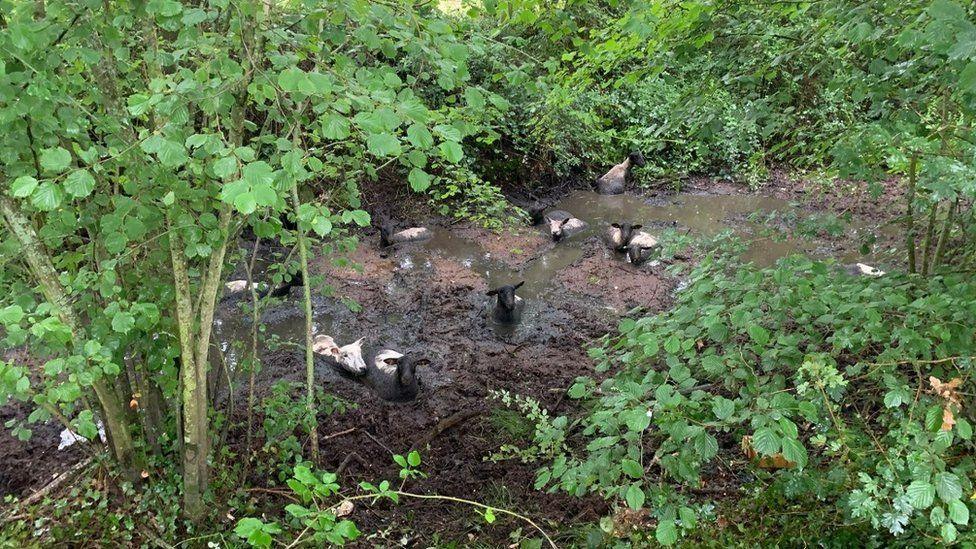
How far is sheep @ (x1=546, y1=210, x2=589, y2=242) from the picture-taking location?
817 centimetres

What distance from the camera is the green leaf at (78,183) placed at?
1503 mm

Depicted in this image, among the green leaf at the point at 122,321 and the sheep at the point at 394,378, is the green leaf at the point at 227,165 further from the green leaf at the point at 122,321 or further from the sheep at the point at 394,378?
the sheep at the point at 394,378

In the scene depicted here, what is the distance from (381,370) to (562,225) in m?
4.35

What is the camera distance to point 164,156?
155 centimetres

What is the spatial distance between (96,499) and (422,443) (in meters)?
1.77

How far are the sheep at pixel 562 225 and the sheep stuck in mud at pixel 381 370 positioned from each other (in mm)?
3840

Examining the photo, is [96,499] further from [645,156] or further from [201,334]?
[645,156]

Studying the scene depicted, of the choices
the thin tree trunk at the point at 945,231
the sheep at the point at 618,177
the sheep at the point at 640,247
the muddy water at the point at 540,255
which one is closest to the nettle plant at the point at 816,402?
the thin tree trunk at the point at 945,231

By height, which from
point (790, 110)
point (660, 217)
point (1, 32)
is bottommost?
point (660, 217)

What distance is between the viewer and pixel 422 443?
3949 mm

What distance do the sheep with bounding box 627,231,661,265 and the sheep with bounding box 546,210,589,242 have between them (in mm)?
1014

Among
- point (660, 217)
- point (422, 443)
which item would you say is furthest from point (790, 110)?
point (660, 217)

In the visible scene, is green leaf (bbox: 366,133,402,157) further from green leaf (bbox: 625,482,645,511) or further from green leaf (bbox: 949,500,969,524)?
green leaf (bbox: 949,500,969,524)

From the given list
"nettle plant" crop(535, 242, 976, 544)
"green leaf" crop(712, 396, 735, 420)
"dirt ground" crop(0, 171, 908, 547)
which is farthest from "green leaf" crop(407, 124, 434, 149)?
"dirt ground" crop(0, 171, 908, 547)
